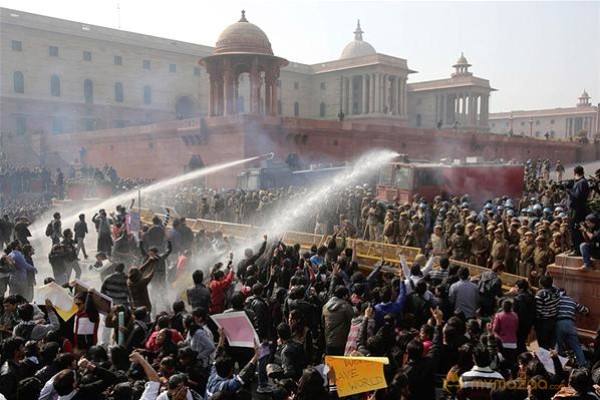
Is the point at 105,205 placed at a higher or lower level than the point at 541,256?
lower

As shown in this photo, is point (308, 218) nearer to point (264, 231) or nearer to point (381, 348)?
point (264, 231)

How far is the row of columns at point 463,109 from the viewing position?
75.4m

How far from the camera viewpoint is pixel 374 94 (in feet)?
218

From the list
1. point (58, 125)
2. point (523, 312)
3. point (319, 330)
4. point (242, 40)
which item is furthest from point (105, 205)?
point (58, 125)

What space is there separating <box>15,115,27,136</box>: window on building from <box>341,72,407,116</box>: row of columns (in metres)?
37.2

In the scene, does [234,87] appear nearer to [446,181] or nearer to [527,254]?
[446,181]

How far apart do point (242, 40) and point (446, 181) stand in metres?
19.8

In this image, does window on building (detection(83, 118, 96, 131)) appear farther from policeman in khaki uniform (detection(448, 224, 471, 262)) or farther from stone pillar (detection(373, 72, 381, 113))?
policeman in khaki uniform (detection(448, 224, 471, 262))

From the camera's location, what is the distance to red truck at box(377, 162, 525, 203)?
2120 cm

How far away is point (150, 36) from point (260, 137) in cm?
3559

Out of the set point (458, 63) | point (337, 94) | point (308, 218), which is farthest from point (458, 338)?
point (458, 63)

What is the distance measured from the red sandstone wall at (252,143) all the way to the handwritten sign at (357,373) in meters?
27.0

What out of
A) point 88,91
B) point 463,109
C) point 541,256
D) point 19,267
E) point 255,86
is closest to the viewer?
point 541,256

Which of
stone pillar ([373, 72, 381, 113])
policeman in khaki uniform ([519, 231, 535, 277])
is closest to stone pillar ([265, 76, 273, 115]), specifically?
policeman in khaki uniform ([519, 231, 535, 277])
